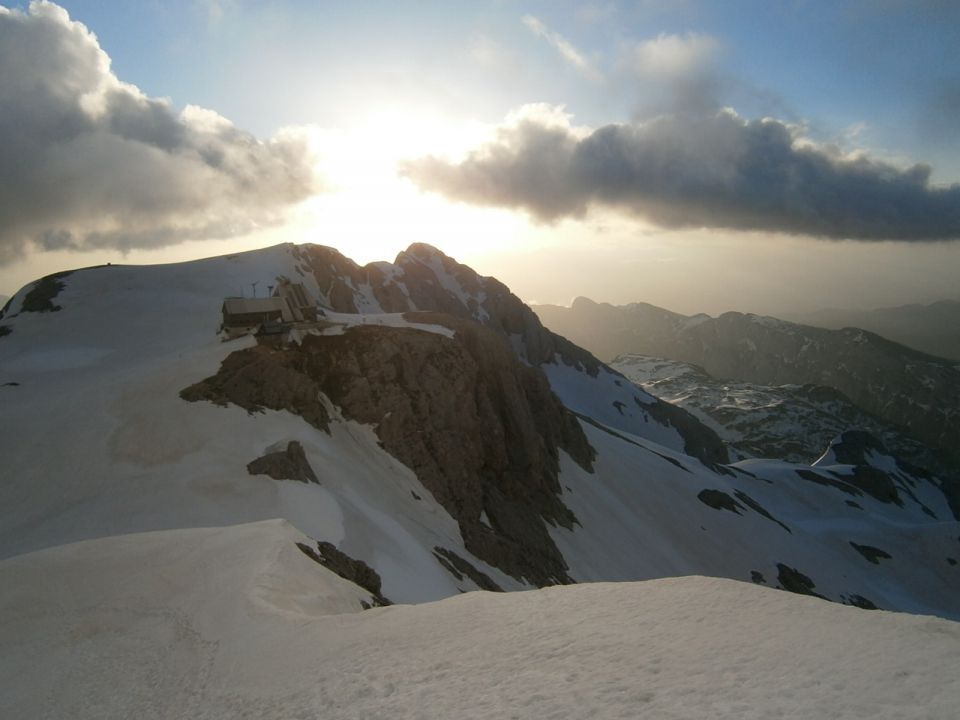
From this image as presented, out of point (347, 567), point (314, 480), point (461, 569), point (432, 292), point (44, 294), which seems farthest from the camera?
point (432, 292)

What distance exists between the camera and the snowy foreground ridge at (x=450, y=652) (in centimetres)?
729

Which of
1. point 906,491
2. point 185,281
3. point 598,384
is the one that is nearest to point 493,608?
point 185,281

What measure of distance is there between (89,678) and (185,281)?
85.4 m

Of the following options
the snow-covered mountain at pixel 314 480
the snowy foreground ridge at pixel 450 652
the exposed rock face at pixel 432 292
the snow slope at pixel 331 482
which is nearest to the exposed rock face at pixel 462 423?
the snow-covered mountain at pixel 314 480

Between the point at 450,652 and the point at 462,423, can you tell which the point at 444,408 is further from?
the point at 450,652

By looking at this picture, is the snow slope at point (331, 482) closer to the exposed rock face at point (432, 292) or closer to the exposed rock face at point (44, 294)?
the exposed rock face at point (432, 292)

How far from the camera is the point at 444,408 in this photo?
5050 centimetres

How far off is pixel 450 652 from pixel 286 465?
23302 mm

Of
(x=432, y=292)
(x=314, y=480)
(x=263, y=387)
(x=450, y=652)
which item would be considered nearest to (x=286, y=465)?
(x=314, y=480)

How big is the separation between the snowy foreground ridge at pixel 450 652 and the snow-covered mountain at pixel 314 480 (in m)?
0.20

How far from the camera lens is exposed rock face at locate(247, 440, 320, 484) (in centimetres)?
2988

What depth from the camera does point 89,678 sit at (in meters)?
11.3

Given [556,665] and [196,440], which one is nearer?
[556,665]

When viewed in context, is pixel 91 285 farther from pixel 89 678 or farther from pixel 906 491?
pixel 906 491
